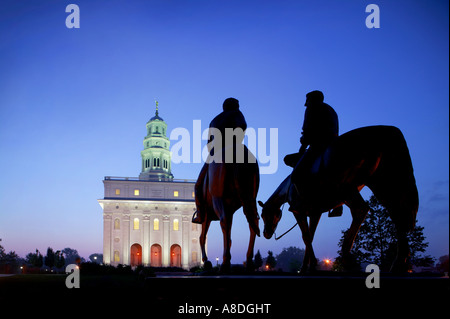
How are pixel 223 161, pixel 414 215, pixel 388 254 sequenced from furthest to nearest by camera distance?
pixel 388 254 → pixel 223 161 → pixel 414 215

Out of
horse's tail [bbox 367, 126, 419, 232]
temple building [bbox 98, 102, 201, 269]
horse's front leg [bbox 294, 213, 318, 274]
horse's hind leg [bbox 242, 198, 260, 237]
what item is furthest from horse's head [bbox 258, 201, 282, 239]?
temple building [bbox 98, 102, 201, 269]

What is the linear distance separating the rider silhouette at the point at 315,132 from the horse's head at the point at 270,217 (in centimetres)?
140

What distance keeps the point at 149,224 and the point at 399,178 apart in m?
86.4

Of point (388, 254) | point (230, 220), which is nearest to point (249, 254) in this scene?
point (230, 220)

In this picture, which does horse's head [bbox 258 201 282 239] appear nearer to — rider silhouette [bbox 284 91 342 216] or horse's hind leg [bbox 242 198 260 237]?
horse's hind leg [bbox 242 198 260 237]

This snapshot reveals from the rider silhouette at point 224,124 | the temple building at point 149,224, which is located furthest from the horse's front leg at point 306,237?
the temple building at point 149,224

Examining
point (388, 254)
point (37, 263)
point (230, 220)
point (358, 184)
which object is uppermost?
point (358, 184)

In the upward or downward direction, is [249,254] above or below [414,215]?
below

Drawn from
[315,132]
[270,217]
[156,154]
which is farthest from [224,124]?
[156,154]

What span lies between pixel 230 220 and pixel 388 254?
18235 mm

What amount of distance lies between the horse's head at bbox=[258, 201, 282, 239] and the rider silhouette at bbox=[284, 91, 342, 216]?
140cm

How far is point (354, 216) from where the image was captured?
8.01m
